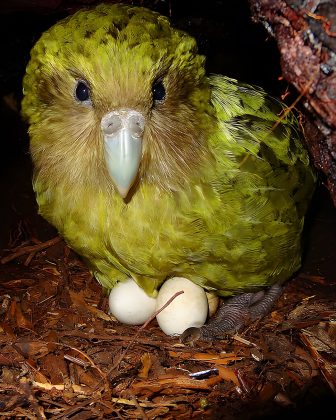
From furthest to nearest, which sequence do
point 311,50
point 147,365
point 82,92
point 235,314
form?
1. point 235,314
2. point 147,365
3. point 82,92
4. point 311,50

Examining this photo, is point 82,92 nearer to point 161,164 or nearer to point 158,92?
point 158,92

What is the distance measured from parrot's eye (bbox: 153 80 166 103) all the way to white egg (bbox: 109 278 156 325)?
1099 mm

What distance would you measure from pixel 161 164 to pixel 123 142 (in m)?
0.36

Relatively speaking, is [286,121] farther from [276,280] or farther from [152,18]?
[152,18]

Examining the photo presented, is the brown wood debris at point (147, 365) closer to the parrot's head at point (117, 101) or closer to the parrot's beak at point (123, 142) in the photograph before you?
the parrot's head at point (117, 101)

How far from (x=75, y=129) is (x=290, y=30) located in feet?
3.49

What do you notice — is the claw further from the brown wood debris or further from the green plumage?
the green plumage

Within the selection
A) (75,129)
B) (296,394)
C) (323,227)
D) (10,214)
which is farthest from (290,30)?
(10,214)

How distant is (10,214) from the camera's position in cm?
439

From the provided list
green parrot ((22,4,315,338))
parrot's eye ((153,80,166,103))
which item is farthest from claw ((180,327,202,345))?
parrot's eye ((153,80,166,103))

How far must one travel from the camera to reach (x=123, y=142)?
238cm

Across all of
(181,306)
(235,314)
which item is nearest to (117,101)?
(181,306)

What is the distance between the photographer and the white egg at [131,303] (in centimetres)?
312

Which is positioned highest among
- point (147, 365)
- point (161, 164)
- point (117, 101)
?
point (117, 101)
